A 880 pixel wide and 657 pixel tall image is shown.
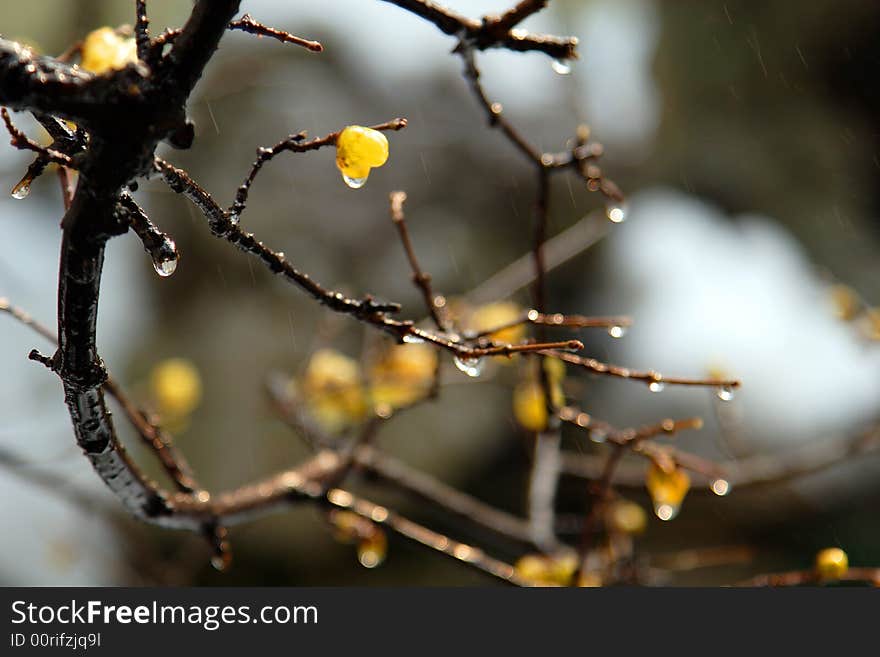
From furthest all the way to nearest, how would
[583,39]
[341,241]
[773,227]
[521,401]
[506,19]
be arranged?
[341,241], [773,227], [583,39], [521,401], [506,19]

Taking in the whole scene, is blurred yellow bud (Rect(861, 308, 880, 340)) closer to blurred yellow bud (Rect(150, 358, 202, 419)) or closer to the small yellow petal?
the small yellow petal

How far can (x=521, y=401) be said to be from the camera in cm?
117

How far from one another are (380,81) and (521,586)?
2.56m

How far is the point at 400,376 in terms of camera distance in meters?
1.19

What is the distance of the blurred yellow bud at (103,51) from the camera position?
63cm

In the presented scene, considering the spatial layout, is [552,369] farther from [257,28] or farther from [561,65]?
[257,28]

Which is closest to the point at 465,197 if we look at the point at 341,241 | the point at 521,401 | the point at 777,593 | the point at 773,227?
the point at 341,241

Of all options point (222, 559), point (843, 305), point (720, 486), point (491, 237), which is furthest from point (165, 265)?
point (491, 237)

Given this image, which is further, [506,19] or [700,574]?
[700,574]

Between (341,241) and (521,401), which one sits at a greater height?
(341,241)

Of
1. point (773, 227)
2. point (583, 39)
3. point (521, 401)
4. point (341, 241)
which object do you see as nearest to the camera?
point (521, 401)

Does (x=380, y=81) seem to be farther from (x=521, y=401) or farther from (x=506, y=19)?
(x=506, y=19)

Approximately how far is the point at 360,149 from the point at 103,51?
0.30 metres

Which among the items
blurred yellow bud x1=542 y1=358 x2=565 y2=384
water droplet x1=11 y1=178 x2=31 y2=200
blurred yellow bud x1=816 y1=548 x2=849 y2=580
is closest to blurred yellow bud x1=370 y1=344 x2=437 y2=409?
blurred yellow bud x1=542 y1=358 x2=565 y2=384
